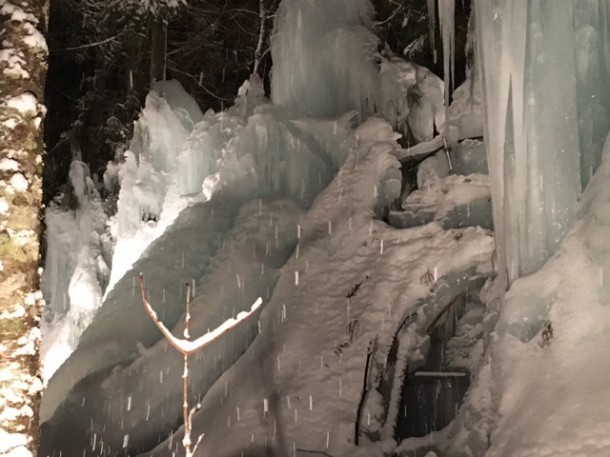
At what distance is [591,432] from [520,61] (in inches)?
97.9

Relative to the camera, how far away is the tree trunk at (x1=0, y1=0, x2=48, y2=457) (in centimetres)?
459

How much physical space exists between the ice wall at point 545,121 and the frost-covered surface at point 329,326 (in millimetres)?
1219

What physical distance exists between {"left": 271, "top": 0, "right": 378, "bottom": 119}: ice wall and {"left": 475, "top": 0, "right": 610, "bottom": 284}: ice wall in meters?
Answer: 3.62

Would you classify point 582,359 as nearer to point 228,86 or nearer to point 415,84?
point 415,84

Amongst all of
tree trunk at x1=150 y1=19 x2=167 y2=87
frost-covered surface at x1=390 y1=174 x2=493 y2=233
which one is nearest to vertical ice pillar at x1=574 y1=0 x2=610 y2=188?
frost-covered surface at x1=390 y1=174 x2=493 y2=233

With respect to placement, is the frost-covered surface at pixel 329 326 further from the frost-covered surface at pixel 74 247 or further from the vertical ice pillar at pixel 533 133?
the frost-covered surface at pixel 74 247

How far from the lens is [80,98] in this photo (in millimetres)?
15938

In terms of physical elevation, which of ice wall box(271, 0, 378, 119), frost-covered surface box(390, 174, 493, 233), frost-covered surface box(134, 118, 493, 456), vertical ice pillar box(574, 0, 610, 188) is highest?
ice wall box(271, 0, 378, 119)

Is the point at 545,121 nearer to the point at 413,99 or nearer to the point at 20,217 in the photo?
the point at 413,99

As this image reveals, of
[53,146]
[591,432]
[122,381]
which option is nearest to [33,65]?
[122,381]

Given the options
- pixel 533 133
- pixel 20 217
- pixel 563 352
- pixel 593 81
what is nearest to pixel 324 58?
pixel 533 133

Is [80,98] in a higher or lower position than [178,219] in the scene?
higher

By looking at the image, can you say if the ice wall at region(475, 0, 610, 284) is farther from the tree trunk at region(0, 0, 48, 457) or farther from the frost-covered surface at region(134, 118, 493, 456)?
the tree trunk at region(0, 0, 48, 457)

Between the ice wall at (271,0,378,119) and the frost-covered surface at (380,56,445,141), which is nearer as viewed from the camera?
the frost-covered surface at (380,56,445,141)
